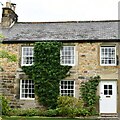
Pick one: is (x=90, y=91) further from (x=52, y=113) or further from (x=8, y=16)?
(x=8, y=16)

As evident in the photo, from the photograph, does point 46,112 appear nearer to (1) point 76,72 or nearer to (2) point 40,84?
(2) point 40,84

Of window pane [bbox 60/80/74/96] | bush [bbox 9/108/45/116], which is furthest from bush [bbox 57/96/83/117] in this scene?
bush [bbox 9/108/45/116]

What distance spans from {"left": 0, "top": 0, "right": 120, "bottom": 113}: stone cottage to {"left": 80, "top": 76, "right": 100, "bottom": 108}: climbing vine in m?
0.41

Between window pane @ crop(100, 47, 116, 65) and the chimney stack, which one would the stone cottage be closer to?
window pane @ crop(100, 47, 116, 65)

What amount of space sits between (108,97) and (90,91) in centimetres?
150

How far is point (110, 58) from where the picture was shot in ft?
82.0

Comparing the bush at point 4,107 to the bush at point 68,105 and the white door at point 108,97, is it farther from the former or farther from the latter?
the white door at point 108,97

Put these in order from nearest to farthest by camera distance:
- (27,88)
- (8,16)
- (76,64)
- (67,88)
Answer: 1. (67,88)
2. (76,64)
3. (27,88)
4. (8,16)

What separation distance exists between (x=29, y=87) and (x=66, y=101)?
339 cm

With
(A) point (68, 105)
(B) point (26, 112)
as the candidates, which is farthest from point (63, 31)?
(B) point (26, 112)

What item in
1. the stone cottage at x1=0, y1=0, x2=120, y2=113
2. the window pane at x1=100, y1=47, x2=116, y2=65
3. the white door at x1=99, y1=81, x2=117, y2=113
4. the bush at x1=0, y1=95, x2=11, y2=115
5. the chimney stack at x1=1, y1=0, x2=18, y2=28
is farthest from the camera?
the chimney stack at x1=1, y1=0, x2=18, y2=28

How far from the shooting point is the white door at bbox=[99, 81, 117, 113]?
24.2 m

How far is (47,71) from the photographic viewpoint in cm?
2478

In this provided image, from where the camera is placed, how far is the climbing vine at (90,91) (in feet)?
78.4
